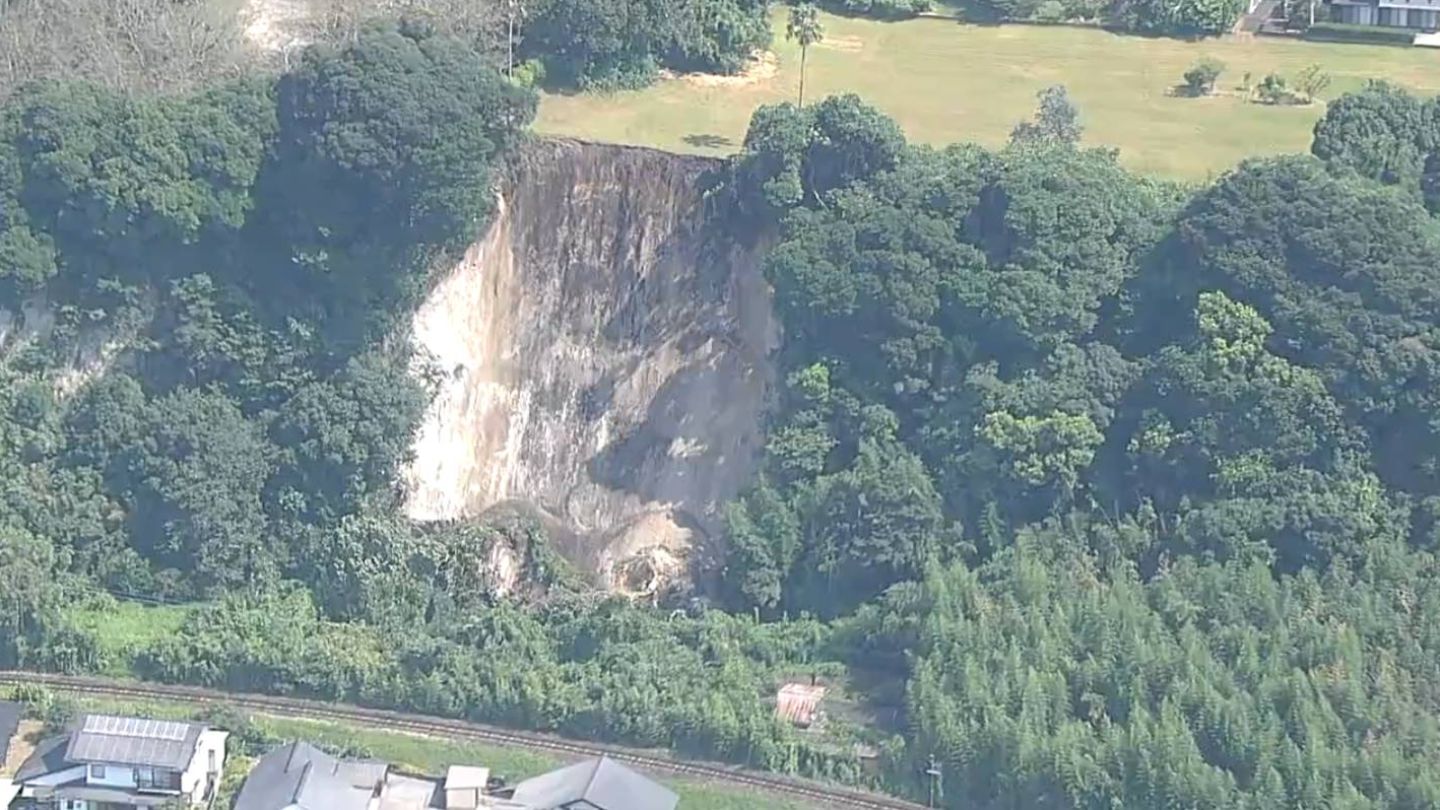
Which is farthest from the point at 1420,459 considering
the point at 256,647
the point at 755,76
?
the point at 256,647

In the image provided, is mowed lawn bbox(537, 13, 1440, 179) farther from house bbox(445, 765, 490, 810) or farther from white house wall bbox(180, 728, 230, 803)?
white house wall bbox(180, 728, 230, 803)

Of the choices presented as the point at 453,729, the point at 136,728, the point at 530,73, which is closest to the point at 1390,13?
the point at 530,73

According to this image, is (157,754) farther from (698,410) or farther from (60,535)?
(698,410)

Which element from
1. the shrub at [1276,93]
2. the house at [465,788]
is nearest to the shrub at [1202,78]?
the shrub at [1276,93]

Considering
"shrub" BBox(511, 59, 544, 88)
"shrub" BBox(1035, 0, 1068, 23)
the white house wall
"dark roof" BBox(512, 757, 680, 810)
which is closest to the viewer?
"dark roof" BBox(512, 757, 680, 810)

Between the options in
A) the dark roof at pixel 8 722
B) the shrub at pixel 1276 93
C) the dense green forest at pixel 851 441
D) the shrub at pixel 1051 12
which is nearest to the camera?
the dense green forest at pixel 851 441

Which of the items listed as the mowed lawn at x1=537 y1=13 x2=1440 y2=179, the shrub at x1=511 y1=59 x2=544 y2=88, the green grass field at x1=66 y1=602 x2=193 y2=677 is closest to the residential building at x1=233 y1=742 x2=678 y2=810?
the green grass field at x1=66 y1=602 x2=193 y2=677

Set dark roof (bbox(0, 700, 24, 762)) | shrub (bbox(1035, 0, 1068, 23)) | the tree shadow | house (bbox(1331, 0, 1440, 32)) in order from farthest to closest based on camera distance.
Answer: shrub (bbox(1035, 0, 1068, 23)), house (bbox(1331, 0, 1440, 32)), the tree shadow, dark roof (bbox(0, 700, 24, 762))

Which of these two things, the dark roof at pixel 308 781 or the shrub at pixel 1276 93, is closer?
the dark roof at pixel 308 781

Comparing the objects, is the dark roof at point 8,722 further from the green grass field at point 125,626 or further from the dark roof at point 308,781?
the dark roof at point 308,781
